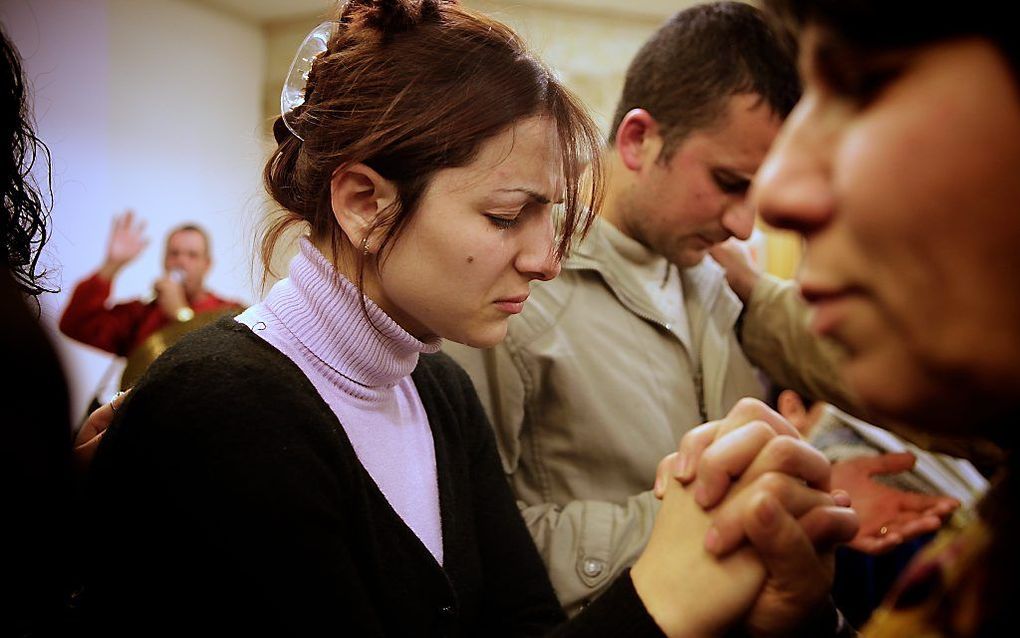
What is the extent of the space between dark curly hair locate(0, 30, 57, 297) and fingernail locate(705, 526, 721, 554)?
29.9 inches

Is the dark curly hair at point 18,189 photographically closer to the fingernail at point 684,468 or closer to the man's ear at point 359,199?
the man's ear at point 359,199

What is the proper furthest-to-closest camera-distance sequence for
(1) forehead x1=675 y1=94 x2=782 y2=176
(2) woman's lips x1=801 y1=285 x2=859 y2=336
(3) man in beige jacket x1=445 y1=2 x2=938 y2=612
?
(1) forehead x1=675 y1=94 x2=782 y2=176
(3) man in beige jacket x1=445 y1=2 x2=938 y2=612
(2) woman's lips x1=801 y1=285 x2=859 y2=336

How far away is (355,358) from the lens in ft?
3.50

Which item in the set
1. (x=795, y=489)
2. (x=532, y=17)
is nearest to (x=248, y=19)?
(x=532, y=17)

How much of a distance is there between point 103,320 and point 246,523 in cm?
351

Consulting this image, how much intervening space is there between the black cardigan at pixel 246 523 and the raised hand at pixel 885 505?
814mm

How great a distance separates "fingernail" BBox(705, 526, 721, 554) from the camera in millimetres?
889

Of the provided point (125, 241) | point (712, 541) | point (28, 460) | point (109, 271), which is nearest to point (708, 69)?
point (712, 541)

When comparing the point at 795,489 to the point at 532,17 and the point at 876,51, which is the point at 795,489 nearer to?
the point at 876,51

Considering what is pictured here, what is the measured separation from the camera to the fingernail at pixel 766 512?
87 cm

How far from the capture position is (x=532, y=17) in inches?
217

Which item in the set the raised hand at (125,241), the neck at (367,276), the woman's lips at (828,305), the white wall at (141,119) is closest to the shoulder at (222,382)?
the neck at (367,276)

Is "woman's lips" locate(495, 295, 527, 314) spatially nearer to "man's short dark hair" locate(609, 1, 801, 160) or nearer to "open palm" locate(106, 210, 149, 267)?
"man's short dark hair" locate(609, 1, 801, 160)

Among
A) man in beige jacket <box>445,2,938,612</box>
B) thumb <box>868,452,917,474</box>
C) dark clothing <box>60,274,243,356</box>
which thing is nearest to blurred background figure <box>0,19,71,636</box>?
man in beige jacket <box>445,2,938,612</box>
